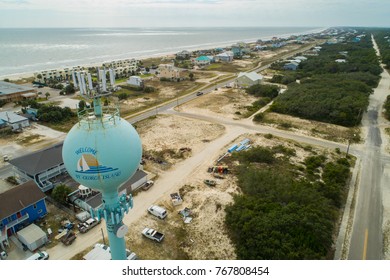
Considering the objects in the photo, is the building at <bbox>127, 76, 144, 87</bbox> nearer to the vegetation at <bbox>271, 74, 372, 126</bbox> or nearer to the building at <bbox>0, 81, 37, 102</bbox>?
the building at <bbox>0, 81, 37, 102</bbox>

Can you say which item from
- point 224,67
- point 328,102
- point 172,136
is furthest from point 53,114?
point 224,67

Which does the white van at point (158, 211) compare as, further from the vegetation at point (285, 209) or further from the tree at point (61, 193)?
the tree at point (61, 193)

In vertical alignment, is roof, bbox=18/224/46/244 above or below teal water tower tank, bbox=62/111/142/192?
below

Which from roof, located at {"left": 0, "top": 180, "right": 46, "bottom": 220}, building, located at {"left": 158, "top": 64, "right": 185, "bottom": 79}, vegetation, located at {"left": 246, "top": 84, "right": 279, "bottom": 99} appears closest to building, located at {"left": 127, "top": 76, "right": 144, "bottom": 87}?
building, located at {"left": 158, "top": 64, "right": 185, "bottom": 79}

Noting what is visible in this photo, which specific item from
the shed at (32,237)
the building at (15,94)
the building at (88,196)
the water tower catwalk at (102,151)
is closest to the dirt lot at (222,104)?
the building at (88,196)

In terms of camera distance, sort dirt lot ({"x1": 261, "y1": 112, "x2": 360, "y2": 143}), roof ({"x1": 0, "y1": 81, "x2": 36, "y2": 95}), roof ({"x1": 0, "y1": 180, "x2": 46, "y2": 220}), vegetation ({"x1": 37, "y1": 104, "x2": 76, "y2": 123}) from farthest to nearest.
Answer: roof ({"x1": 0, "y1": 81, "x2": 36, "y2": 95}) < vegetation ({"x1": 37, "y1": 104, "x2": 76, "y2": 123}) < dirt lot ({"x1": 261, "y1": 112, "x2": 360, "y2": 143}) < roof ({"x1": 0, "y1": 180, "x2": 46, "y2": 220})

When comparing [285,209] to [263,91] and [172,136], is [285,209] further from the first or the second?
[263,91]
